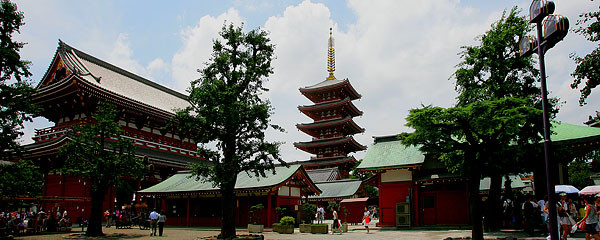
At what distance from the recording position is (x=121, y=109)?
100 feet

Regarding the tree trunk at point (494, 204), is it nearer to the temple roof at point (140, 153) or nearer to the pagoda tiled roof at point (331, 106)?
the temple roof at point (140, 153)

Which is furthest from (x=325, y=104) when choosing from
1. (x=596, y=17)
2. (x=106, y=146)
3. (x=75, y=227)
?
(x=596, y=17)

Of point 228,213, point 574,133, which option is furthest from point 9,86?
point 574,133

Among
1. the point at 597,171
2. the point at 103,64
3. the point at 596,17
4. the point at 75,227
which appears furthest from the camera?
the point at 597,171

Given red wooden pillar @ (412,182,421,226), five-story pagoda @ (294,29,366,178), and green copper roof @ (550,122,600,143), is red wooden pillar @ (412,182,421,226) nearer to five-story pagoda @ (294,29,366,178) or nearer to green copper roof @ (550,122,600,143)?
green copper roof @ (550,122,600,143)

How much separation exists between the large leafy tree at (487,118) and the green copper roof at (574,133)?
237 cm

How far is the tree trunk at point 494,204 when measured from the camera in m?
18.0

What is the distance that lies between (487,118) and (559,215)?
3.68 metres

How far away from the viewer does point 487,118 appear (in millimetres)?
13547

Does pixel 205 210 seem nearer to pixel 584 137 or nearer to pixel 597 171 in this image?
pixel 584 137

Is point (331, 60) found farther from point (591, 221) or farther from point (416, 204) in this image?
point (591, 221)

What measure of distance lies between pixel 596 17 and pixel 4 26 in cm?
2399

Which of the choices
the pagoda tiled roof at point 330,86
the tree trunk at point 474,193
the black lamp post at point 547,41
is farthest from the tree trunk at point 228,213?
the pagoda tiled roof at point 330,86

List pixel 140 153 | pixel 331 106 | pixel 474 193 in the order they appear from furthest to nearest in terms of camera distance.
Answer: pixel 331 106, pixel 140 153, pixel 474 193
